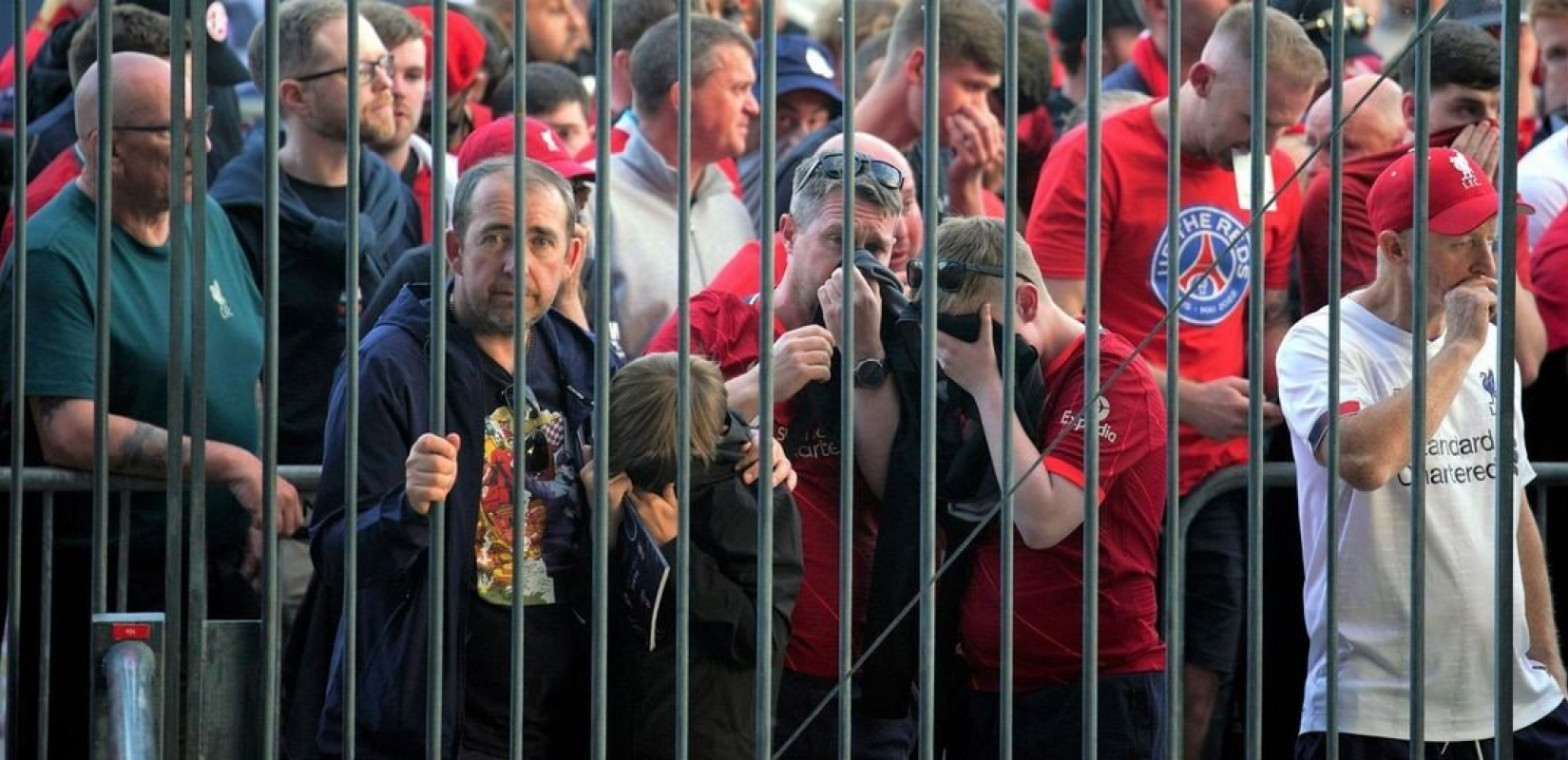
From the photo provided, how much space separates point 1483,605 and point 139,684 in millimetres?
2573

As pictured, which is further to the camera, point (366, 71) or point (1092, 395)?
point (366, 71)

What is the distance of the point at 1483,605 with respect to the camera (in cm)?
446

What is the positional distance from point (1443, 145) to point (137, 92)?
10.4 ft

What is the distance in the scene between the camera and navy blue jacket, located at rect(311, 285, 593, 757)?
3873mm

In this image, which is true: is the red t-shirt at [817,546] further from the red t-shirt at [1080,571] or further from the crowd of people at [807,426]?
the red t-shirt at [1080,571]

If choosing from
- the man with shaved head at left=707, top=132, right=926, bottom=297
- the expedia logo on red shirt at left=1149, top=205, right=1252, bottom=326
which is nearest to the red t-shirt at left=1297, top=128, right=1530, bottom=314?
the expedia logo on red shirt at left=1149, top=205, right=1252, bottom=326

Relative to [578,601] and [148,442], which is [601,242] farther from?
[148,442]

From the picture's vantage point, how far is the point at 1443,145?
5.68 m

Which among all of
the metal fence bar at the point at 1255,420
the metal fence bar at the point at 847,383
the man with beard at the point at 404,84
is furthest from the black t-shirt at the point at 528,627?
the man with beard at the point at 404,84

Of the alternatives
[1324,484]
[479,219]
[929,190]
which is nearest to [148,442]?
[479,219]

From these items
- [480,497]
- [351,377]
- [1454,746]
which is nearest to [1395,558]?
[1454,746]

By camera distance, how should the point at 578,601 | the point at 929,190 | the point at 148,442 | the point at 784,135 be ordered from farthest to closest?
the point at 784,135, the point at 148,442, the point at 578,601, the point at 929,190

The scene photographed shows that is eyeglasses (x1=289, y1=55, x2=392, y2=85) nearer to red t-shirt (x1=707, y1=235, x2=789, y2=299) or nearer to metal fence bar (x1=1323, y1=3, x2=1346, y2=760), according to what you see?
red t-shirt (x1=707, y1=235, x2=789, y2=299)

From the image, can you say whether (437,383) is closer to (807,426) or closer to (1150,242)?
(807,426)
